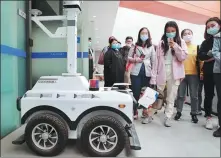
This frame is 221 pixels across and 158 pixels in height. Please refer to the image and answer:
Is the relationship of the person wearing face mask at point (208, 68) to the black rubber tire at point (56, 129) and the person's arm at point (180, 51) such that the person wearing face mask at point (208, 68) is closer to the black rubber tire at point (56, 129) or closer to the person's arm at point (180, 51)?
the person's arm at point (180, 51)

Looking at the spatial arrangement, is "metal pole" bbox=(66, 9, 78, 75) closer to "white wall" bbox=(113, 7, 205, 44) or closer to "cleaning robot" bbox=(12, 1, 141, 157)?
"cleaning robot" bbox=(12, 1, 141, 157)

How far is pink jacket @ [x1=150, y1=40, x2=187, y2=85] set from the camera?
219 centimetres

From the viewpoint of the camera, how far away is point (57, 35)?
5.90ft

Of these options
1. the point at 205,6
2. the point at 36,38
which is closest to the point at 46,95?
the point at 36,38

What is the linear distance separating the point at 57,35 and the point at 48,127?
2.51 feet

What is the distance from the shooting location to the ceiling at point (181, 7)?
5.12 m

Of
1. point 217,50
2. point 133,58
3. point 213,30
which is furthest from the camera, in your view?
point 133,58

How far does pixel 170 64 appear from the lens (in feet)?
7.50

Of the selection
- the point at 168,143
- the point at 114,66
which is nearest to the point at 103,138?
the point at 168,143

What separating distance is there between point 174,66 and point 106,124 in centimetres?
112

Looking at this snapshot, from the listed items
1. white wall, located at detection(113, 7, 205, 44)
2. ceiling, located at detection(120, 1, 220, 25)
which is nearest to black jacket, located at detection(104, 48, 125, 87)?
ceiling, located at detection(120, 1, 220, 25)

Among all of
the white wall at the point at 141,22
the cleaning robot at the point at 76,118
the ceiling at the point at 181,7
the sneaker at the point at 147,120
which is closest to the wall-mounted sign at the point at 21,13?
the cleaning robot at the point at 76,118

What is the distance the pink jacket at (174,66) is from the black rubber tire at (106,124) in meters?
0.98

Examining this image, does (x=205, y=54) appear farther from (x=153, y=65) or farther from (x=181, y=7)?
(x=181, y=7)
